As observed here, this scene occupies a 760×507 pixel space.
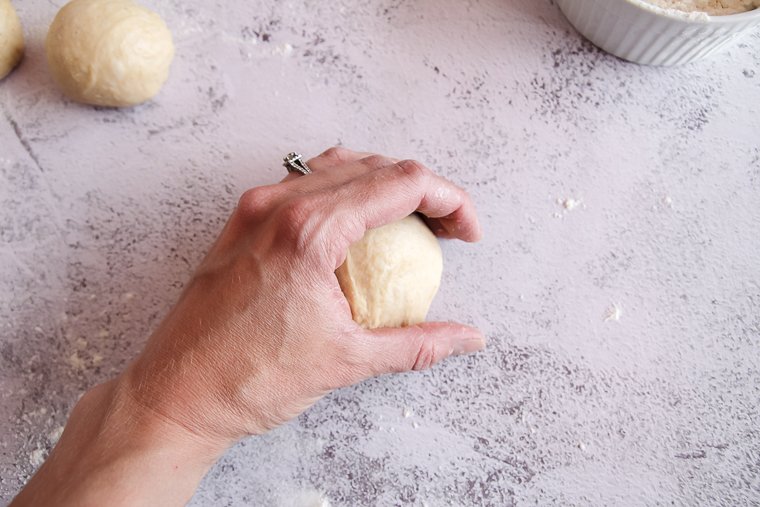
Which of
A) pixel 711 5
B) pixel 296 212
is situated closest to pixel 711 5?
pixel 711 5

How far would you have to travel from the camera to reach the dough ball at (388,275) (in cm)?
138

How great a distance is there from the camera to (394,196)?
1.31 meters

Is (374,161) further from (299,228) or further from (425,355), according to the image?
(425,355)

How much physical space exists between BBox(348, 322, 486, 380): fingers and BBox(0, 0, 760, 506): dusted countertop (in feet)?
A: 0.33

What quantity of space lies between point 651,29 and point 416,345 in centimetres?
92

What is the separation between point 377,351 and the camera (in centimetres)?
131

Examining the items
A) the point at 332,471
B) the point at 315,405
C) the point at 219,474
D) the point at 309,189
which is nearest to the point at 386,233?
the point at 309,189

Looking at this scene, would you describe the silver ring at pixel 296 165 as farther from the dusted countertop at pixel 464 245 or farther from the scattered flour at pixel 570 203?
the scattered flour at pixel 570 203

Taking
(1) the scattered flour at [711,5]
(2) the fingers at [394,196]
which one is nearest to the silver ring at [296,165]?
(2) the fingers at [394,196]

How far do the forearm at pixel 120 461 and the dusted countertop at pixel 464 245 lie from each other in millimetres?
288

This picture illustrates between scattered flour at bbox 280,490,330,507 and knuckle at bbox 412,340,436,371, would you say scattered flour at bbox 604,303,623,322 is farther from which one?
scattered flour at bbox 280,490,330,507

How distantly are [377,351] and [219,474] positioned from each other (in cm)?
53

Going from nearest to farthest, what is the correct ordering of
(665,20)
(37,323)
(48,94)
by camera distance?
1. (665,20)
2. (37,323)
3. (48,94)

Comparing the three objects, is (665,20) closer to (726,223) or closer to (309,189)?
(726,223)
